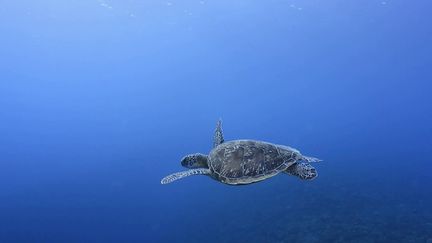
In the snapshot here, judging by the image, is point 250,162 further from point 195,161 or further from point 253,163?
point 195,161

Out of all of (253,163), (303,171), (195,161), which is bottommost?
(195,161)

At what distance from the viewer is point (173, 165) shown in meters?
33.0

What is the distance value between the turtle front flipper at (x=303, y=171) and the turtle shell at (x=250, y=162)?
17cm

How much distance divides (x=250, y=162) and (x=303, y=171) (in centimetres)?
121

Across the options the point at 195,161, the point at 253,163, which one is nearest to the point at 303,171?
the point at 253,163

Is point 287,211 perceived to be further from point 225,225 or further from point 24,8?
point 24,8

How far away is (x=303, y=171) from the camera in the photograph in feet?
25.6

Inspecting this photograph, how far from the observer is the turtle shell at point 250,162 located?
7.84 metres

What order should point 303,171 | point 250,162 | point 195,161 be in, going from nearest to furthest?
point 303,171, point 250,162, point 195,161

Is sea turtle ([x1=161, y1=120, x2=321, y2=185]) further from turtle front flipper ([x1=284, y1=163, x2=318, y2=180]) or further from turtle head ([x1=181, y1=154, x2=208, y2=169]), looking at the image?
turtle head ([x1=181, y1=154, x2=208, y2=169])

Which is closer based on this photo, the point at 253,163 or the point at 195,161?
the point at 253,163

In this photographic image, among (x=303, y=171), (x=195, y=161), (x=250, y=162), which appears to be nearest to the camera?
(x=303, y=171)

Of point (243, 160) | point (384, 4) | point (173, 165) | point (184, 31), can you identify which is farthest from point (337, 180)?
point (184, 31)

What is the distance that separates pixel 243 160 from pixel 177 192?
16.0 m
